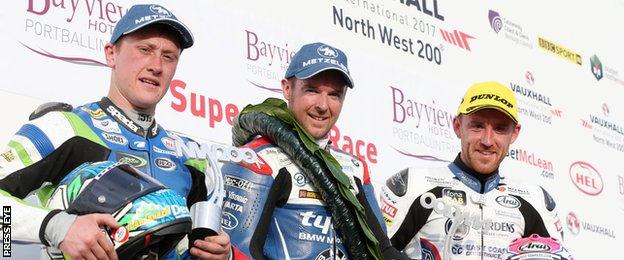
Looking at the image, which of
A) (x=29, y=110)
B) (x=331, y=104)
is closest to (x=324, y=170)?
(x=331, y=104)

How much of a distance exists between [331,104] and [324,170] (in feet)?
A: 0.75

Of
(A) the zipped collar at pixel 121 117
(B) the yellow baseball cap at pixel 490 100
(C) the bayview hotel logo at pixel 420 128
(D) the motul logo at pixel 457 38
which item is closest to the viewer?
(A) the zipped collar at pixel 121 117

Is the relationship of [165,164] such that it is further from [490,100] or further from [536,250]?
[490,100]

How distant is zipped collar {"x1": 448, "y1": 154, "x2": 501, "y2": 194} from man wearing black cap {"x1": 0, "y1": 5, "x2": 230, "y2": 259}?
4.11 feet

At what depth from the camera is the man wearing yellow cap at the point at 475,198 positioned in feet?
11.5

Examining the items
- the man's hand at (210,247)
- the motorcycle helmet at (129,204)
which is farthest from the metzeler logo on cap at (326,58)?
the motorcycle helmet at (129,204)

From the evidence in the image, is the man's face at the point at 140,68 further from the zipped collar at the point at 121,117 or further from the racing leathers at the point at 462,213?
the racing leathers at the point at 462,213

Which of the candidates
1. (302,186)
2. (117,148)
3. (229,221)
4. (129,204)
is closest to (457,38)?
(302,186)

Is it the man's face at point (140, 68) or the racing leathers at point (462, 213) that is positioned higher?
the man's face at point (140, 68)

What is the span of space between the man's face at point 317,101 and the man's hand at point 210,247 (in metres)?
0.76

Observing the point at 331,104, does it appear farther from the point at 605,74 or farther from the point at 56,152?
the point at 605,74

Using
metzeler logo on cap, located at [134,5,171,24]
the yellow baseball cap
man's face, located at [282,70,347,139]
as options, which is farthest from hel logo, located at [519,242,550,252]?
metzeler logo on cap, located at [134,5,171,24]

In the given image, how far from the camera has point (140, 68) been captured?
2602 millimetres

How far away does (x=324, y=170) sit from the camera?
116 inches
